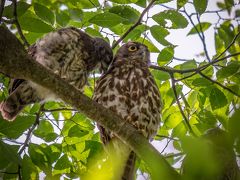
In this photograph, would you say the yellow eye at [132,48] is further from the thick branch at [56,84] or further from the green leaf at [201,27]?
the thick branch at [56,84]

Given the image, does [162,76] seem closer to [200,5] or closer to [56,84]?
[200,5]

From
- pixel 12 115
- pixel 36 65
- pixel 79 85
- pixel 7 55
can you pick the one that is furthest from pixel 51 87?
pixel 79 85

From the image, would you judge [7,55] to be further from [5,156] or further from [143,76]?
[143,76]

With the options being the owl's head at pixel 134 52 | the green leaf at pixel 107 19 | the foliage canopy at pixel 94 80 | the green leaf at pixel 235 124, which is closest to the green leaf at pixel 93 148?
the foliage canopy at pixel 94 80

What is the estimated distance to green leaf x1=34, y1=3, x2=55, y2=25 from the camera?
2.65 metres

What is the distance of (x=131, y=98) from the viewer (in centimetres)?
314

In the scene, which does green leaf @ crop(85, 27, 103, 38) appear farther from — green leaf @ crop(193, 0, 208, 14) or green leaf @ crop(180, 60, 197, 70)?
green leaf @ crop(193, 0, 208, 14)

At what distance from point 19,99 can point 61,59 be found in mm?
509

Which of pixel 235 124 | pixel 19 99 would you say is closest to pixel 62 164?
pixel 19 99

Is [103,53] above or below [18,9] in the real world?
above

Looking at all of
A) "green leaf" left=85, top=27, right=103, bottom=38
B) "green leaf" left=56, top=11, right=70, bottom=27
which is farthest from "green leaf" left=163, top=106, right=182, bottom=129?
"green leaf" left=56, top=11, right=70, bottom=27

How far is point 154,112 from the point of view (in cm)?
318

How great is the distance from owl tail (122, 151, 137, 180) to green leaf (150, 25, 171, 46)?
0.96 meters

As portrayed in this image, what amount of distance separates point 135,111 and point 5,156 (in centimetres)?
133
